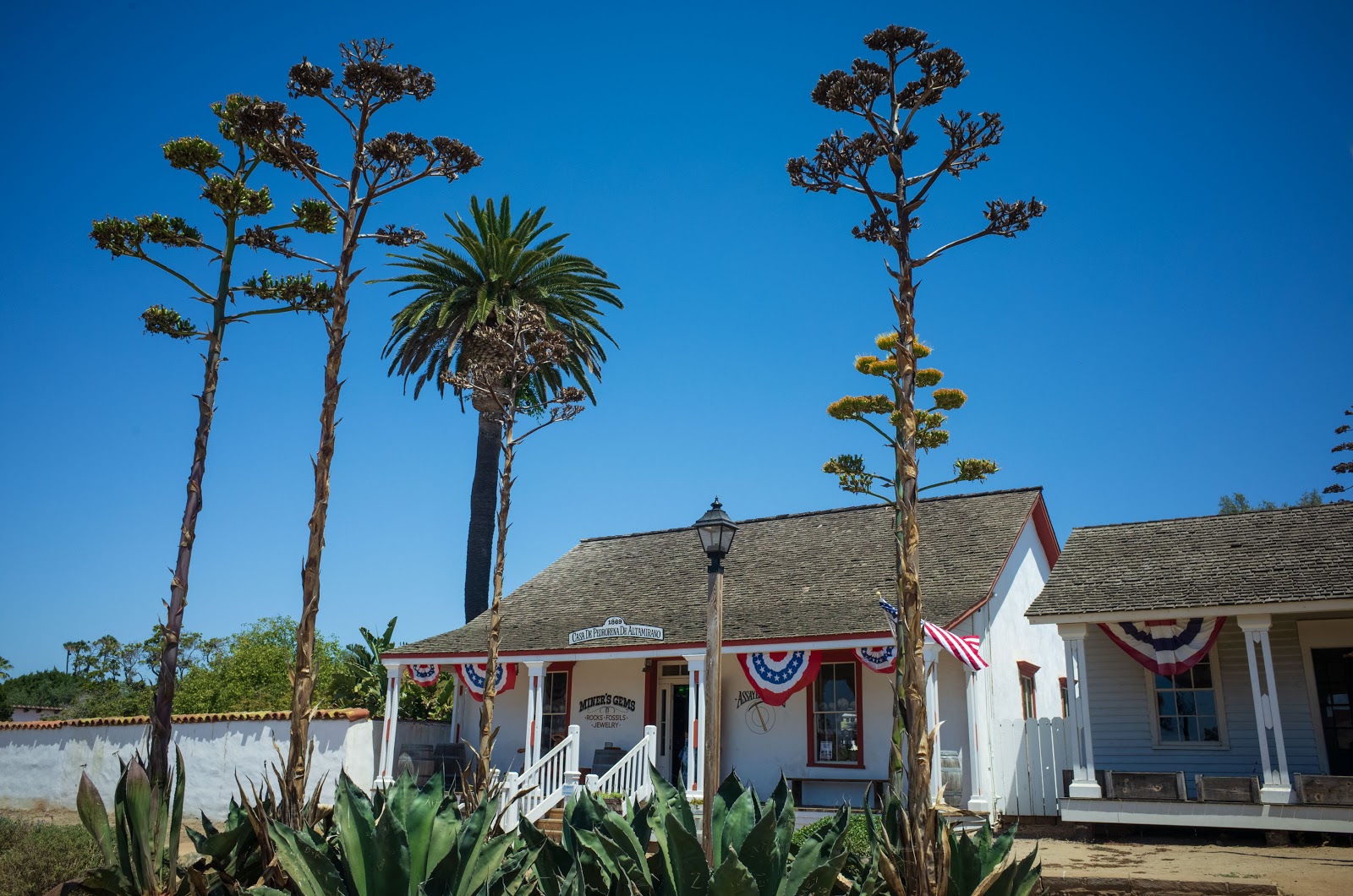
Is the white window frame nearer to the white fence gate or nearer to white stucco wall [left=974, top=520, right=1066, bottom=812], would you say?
the white fence gate

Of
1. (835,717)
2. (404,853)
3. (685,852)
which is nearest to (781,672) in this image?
(835,717)

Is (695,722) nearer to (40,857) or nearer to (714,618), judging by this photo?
(714,618)

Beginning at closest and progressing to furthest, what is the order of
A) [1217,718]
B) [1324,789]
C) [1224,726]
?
[1324,789], [1224,726], [1217,718]

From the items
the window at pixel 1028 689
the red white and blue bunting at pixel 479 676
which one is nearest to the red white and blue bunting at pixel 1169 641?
the window at pixel 1028 689

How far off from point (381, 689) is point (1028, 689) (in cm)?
1452

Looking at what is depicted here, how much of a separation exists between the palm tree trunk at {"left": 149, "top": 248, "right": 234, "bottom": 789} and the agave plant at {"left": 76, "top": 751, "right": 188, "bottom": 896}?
5.47 feet

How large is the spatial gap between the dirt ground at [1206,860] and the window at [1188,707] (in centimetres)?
205

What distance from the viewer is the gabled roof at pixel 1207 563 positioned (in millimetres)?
14516

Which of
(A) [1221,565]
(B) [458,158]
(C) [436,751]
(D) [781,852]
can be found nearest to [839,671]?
(A) [1221,565]

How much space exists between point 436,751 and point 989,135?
17.3 meters

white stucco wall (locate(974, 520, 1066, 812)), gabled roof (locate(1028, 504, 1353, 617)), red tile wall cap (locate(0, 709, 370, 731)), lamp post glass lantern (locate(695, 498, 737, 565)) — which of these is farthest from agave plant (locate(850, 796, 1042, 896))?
red tile wall cap (locate(0, 709, 370, 731))

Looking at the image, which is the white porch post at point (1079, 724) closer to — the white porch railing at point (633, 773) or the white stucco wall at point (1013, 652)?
the white stucco wall at point (1013, 652)

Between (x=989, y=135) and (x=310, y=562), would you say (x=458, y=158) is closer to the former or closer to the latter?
(x=310, y=562)

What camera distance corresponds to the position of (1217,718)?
15.7m
